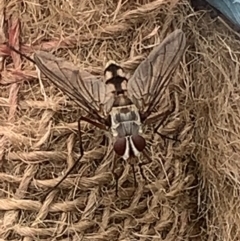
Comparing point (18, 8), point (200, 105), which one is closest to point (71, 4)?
point (18, 8)

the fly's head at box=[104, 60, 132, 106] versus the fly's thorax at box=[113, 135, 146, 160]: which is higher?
the fly's head at box=[104, 60, 132, 106]

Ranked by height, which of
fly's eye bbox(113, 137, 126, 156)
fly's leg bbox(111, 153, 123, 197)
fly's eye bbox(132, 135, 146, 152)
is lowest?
fly's leg bbox(111, 153, 123, 197)
